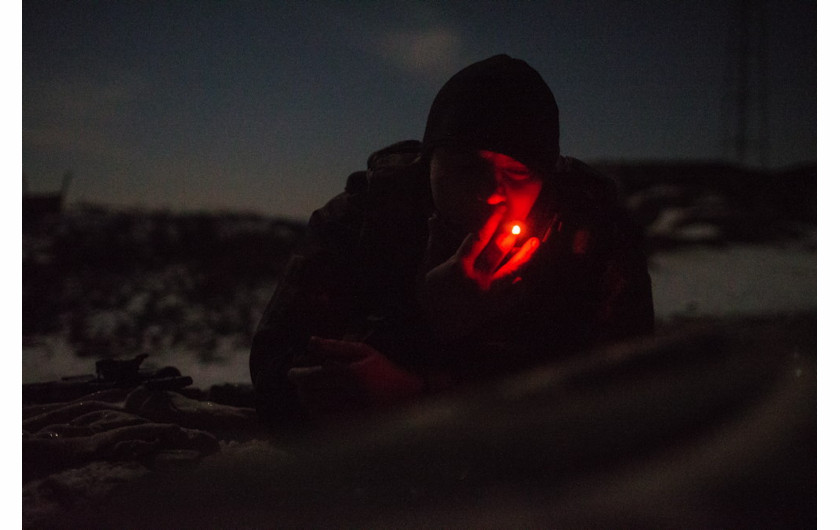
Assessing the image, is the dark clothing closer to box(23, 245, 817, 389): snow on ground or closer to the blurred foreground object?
the blurred foreground object

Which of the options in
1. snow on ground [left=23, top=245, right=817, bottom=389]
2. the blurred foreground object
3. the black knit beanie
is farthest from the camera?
snow on ground [left=23, top=245, right=817, bottom=389]

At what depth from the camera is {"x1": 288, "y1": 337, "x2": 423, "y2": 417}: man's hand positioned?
1300 millimetres

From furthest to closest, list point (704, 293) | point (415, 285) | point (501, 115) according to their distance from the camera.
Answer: point (704, 293)
point (415, 285)
point (501, 115)

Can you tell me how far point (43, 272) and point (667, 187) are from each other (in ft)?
5.83

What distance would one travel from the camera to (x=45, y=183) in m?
1.72

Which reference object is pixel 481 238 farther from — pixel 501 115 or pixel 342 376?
pixel 342 376

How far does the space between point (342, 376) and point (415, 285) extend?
0.26 meters

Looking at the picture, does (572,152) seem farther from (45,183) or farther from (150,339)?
(45,183)

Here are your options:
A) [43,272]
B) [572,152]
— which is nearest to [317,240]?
[572,152]

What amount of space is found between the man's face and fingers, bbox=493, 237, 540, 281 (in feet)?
0.21

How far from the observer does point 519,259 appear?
1.33m

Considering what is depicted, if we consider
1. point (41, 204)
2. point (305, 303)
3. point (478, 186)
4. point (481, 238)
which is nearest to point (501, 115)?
point (478, 186)

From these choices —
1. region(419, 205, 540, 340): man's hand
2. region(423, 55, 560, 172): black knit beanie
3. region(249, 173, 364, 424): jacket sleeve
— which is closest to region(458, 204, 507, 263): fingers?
region(419, 205, 540, 340): man's hand

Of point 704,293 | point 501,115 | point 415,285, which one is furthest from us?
point 704,293
